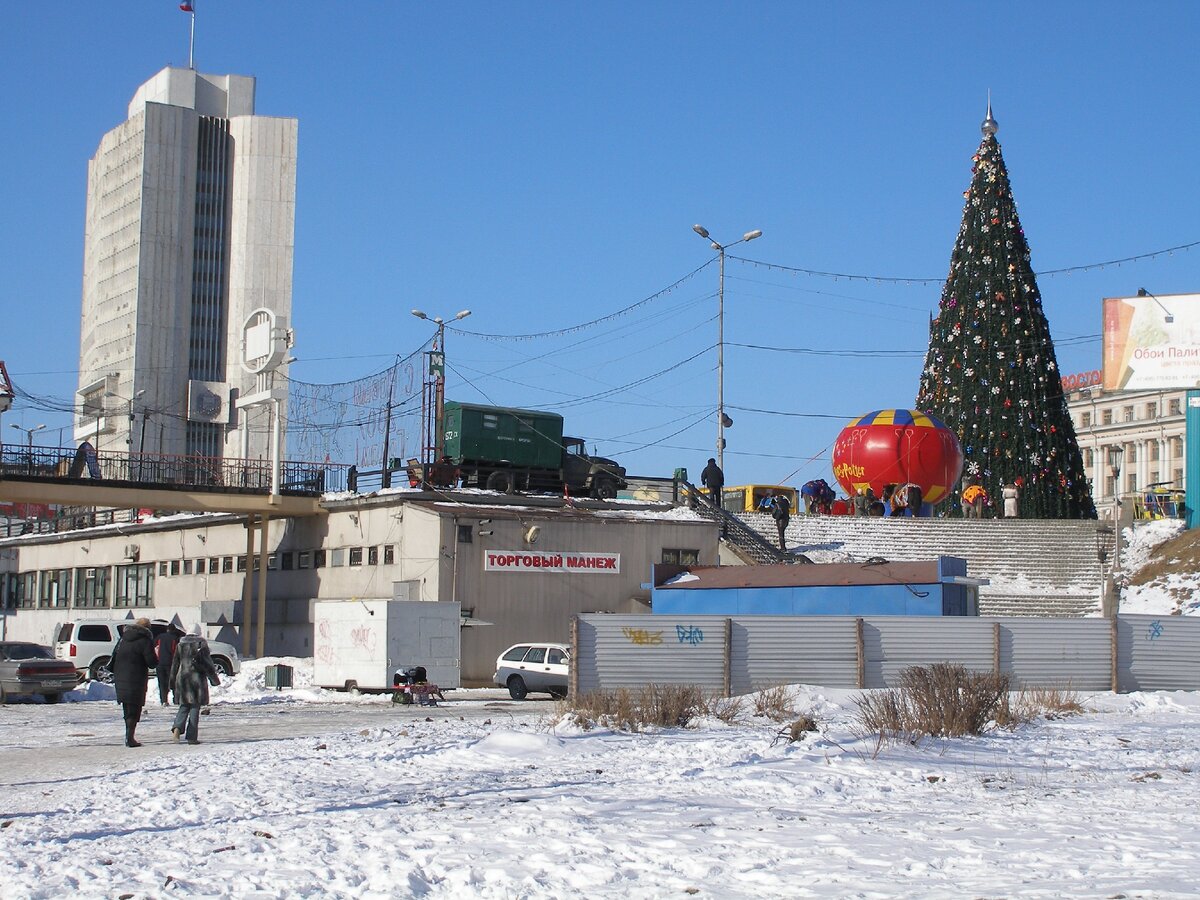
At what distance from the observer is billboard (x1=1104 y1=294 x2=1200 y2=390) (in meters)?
45.1

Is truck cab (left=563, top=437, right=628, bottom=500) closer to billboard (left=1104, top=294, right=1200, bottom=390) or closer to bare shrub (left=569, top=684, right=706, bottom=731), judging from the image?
billboard (left=1104, top=294, right=1200, bottom=390)

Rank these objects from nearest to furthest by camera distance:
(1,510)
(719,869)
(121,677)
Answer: (719,869) → (121,677) → (1,510)

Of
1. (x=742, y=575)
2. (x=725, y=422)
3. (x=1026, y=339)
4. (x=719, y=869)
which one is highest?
(x=1026, y=339)

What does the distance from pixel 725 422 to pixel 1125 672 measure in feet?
69.2

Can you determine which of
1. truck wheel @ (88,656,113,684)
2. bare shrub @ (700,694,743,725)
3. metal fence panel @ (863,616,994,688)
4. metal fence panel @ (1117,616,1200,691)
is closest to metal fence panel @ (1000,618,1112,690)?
metal fence panel @ (1117,616,1200,691)

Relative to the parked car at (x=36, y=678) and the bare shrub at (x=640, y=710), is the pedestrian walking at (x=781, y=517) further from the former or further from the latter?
the bare shrub at (x=640, y=710)

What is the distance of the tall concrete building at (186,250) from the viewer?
12962 cm

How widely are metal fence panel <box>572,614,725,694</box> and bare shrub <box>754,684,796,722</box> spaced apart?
3824 mm

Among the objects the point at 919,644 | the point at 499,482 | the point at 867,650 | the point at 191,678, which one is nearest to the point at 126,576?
the point at 499,482

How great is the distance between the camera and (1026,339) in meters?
54.8

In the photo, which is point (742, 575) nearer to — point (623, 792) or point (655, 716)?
point (655, 716)

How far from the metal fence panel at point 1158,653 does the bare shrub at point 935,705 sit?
973cm

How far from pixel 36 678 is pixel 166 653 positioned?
4.38m

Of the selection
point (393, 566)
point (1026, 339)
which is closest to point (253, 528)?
point (393, 566)
